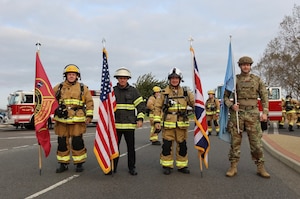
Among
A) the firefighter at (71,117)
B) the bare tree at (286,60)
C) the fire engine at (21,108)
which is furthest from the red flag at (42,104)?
the bare tree at (286,60)

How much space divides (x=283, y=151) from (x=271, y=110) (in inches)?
469

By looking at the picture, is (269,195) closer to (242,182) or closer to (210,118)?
(242,182)

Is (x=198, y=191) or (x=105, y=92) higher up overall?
(x=105, y=92)

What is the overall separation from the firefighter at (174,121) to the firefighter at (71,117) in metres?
1.52

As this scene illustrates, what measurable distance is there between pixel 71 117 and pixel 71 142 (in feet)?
1.79

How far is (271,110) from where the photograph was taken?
2144 cm

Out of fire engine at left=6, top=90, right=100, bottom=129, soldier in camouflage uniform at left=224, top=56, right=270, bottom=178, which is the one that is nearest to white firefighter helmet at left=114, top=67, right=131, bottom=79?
soldier in camouflage uniform at left=224, top=56, right=270, bottom=178

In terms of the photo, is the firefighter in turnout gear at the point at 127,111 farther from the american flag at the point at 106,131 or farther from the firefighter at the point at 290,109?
the firefighter at the point at 290,109

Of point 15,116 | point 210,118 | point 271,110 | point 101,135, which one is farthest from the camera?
point 15,116

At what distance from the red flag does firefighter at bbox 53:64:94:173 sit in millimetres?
195

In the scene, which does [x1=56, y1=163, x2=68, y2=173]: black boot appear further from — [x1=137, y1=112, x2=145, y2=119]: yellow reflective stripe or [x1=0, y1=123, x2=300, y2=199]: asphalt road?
[x1=137, y1=112, x2=145, y2=119]: yellow reflective stripe

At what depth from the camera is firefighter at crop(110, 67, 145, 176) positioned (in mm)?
7406

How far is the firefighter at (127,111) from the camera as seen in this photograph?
741 cm

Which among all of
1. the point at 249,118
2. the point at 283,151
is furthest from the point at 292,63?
the point at 249,118
